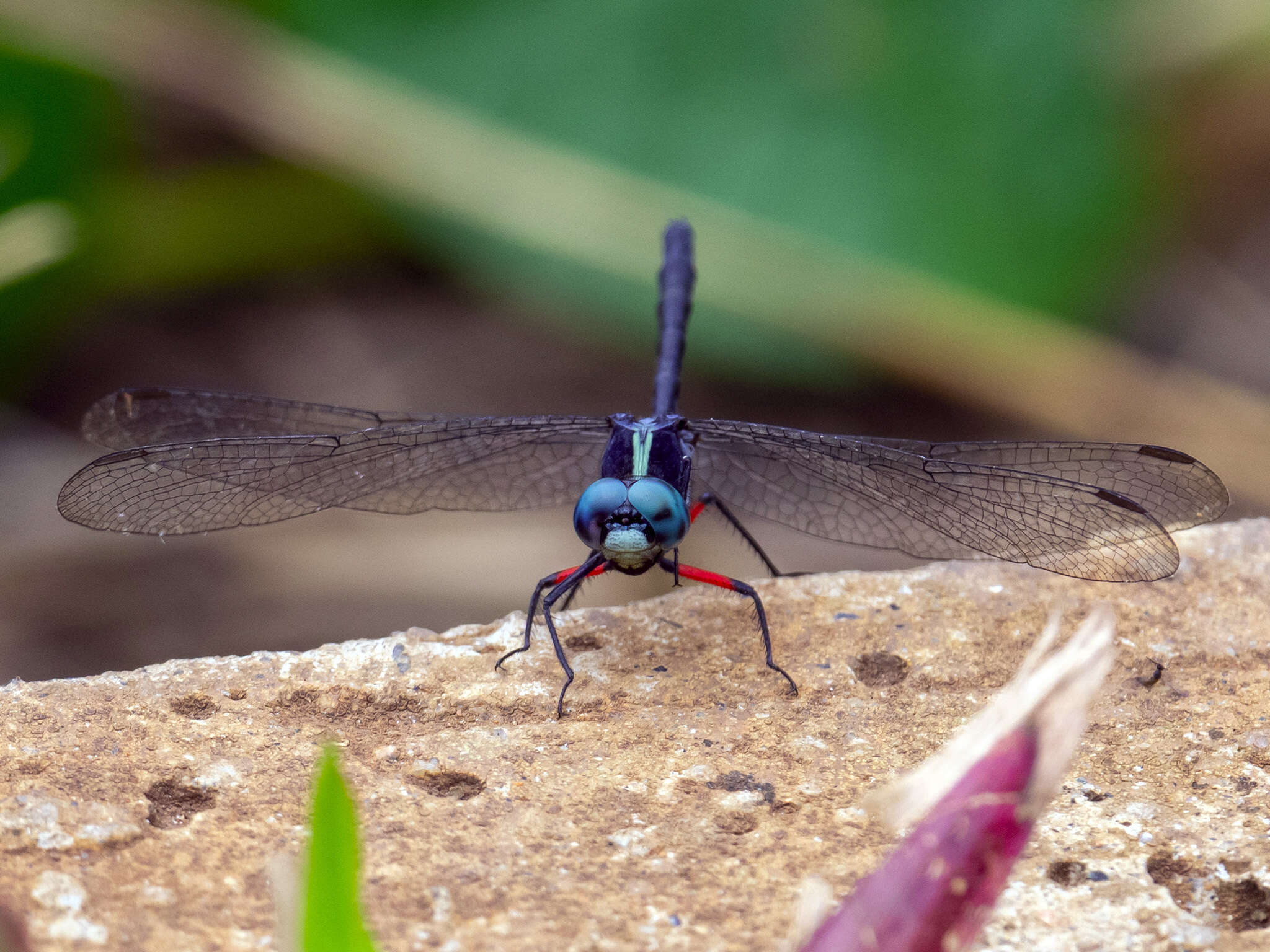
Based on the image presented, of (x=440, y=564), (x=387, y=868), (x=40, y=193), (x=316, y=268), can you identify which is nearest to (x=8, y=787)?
(x=387, y=868)

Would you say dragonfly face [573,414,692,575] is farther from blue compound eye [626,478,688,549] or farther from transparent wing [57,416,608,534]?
transparent wing [57,416,608,534]

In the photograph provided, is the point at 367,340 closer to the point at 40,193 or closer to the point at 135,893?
the point at 40,193

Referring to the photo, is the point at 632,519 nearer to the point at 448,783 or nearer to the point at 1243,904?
the point at 448,783

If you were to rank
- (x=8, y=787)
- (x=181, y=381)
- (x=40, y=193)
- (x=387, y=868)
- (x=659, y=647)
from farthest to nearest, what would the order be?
(x=181, y=381)
(x=40, y=193)
(x=659, y=647)
(x=8, y=787)
(x=387, y=868)

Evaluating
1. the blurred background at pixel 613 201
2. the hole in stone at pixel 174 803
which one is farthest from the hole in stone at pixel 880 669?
the blurred background at pixel 613 201

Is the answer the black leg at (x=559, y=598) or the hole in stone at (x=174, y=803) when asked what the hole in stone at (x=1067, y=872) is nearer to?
the black leg at (x=559, y=598)

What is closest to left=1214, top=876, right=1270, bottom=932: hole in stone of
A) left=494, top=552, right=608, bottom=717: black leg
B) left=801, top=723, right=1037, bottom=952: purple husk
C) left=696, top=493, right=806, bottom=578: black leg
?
left=801, top=723, right=1037, bottom=952: purple husk
